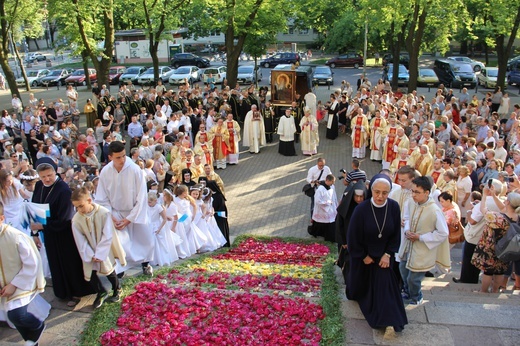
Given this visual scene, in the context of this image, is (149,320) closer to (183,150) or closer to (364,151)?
(183,150)

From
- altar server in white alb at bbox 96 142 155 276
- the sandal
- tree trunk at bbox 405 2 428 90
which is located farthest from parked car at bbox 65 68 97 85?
the sandal

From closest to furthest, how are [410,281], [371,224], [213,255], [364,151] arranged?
[371,224] < [410,281] < [213,255] < [364,151]

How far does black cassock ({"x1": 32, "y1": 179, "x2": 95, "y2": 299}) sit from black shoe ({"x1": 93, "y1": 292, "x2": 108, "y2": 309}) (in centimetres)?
23

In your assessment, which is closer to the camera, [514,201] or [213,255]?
[514,201]

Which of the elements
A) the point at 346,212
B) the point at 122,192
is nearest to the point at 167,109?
the point at 122,192

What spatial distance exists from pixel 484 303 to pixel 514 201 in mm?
1367

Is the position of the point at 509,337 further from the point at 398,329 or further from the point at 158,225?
the point at 158,225

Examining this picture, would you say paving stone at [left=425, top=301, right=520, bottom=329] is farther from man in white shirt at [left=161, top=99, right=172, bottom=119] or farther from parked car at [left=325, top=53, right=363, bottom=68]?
parked car at [left=325, top=53, right=363, bottom=68]

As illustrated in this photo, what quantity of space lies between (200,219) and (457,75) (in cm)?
2725

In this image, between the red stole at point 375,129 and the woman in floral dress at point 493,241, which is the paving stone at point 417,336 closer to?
the woman in floral dress at point 493,241

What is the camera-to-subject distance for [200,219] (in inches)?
365

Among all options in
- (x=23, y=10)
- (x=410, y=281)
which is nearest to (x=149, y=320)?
(x=410, y=281)

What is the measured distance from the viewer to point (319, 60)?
50906 millimetres

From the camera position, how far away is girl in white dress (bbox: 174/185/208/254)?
27.8 ft
